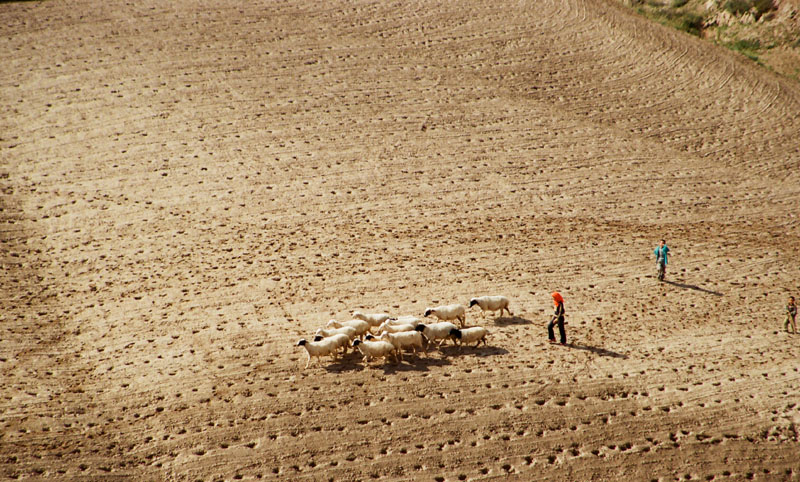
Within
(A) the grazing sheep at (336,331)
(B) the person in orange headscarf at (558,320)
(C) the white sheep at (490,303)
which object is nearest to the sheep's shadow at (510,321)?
(C) the white sheep at (490,303)

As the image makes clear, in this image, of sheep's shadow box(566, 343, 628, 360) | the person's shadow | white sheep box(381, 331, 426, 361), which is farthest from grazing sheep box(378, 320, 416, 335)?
the person's shadow

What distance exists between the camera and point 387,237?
23.1 meters

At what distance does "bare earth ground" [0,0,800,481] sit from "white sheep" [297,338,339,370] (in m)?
0.41

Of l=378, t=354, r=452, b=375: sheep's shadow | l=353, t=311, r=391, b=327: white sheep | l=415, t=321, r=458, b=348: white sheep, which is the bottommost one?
l=378, t=354, r=452, b=375: sheep's shadow

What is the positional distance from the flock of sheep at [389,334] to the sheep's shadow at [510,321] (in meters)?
0.92

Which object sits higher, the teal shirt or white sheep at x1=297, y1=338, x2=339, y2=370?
the teal shirt

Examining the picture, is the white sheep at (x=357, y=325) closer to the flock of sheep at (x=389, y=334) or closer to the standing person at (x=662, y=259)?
the flock of sheep at (x=389, y=334)

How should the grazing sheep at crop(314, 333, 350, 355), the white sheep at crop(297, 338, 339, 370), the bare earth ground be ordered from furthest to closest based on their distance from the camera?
the grazing sheep at crop(314, 333, 350, 355)
the white sheep at crop(297, 338, 339, 370)
the bare earth ground

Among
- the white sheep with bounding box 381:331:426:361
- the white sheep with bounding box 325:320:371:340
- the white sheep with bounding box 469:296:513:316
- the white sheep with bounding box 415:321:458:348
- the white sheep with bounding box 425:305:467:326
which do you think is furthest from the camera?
the white sheep with bounding box 469:296:513:316

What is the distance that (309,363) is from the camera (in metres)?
15.7

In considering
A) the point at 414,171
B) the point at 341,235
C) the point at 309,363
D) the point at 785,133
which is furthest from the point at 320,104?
the point at 785,133

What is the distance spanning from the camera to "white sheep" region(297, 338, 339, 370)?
15.3 m

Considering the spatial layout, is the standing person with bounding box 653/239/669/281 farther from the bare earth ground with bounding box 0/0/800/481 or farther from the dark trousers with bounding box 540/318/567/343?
the dark trousers with bounding box 540/318/567/343

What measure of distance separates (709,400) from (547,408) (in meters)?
3.46
